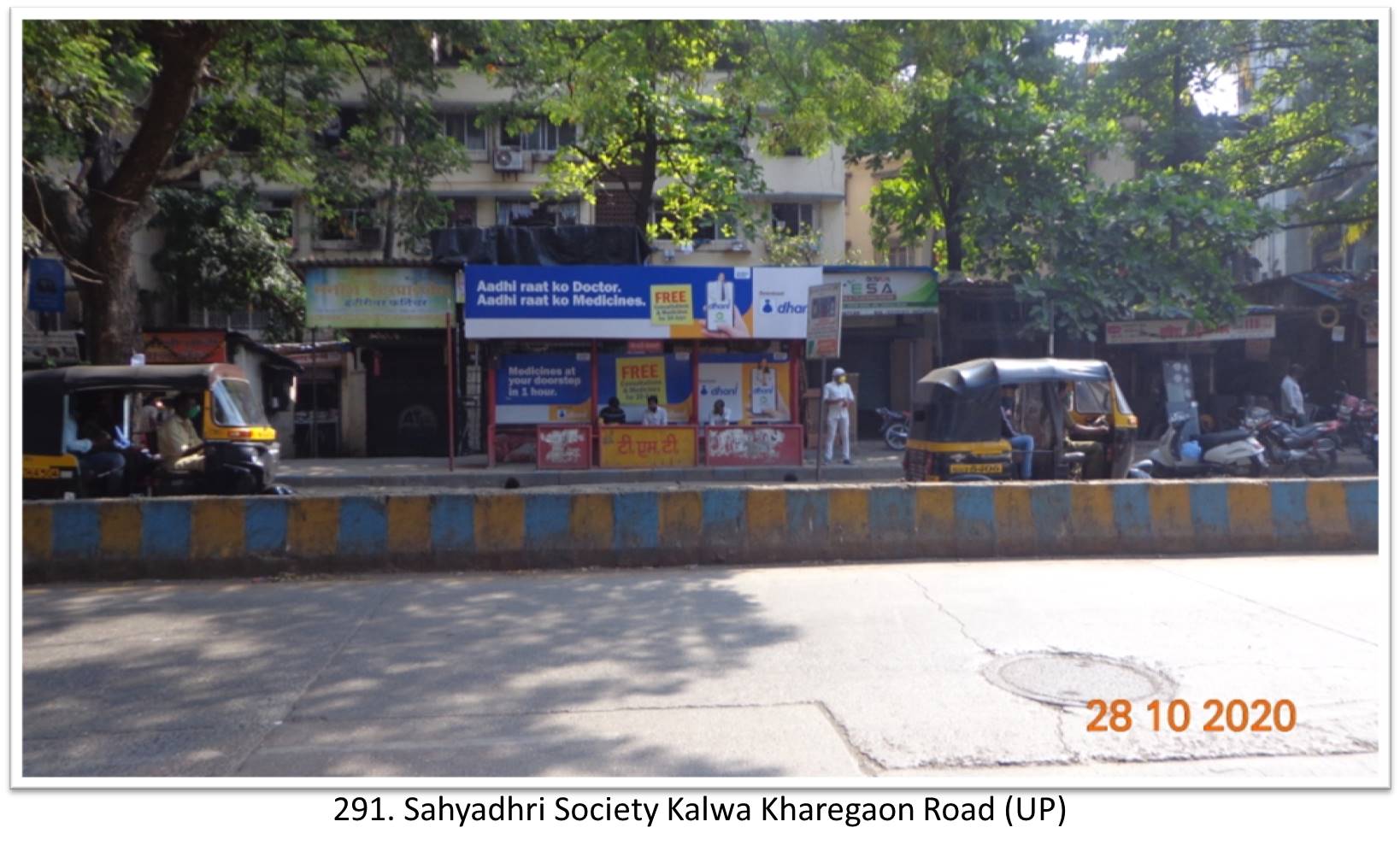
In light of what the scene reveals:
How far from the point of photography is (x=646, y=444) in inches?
749

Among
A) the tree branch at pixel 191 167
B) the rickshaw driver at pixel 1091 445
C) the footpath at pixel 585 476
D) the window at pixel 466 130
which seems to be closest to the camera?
the rickshaw driver at pixel 1091 445

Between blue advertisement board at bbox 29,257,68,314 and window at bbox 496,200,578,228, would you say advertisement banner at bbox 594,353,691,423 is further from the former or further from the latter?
blue advertisement board at bbox 29,257,68,314

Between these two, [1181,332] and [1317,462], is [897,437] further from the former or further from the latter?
[1317,462]

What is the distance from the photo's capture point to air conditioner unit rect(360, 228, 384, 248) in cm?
2856

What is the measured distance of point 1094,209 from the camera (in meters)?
20.3

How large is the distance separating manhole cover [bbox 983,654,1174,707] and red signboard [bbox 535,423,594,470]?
13.5m

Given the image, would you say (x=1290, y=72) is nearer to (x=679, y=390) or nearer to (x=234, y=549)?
(x=679, y=390)

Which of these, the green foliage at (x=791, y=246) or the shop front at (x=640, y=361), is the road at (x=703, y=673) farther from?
the green foliage at (x=791, y=246)

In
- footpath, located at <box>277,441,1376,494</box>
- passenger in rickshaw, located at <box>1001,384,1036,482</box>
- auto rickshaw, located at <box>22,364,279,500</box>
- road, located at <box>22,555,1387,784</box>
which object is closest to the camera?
road, located at <box>22,555,1387,784</box>

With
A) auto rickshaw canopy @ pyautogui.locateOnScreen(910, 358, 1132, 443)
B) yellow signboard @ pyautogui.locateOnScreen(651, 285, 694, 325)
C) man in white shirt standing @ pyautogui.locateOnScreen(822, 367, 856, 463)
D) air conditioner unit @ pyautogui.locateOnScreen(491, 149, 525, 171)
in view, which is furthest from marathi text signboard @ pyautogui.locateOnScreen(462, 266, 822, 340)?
air conditioner unit @ pyautogui.locateOnScreen(491, 149, 525, 171)

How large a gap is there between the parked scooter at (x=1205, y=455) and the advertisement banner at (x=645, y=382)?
29.2 ft

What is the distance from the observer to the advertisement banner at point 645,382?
20.2 m

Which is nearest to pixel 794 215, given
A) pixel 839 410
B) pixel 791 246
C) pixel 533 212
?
pixel 791 246

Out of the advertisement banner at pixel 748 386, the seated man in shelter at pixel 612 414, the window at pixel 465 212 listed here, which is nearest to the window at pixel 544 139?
the window at pixel 465 212
